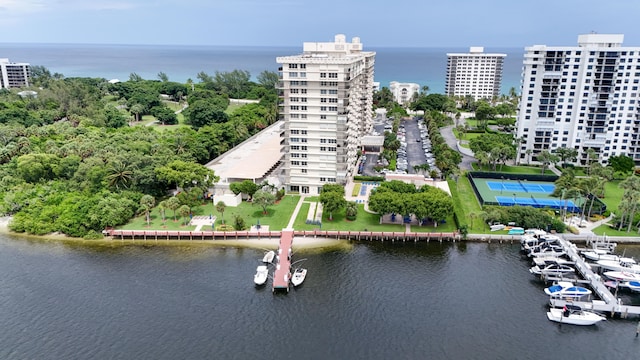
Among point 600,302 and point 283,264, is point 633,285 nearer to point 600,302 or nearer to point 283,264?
point 600,302

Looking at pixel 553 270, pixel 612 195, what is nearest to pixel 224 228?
pixel 553 270

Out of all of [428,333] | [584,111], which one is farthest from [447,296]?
[584,111]

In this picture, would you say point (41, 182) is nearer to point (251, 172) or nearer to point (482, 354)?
point (251, 172)

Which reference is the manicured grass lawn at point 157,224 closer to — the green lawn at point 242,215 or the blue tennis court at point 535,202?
the green lawn at point 242,215

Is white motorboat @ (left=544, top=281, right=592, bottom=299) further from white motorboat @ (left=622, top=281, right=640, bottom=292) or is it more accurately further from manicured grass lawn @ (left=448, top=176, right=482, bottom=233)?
manicured grass lawn @ (left=448, top=176, right=482, bottom=233)

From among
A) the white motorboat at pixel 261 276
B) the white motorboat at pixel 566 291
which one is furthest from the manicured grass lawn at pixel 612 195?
the white motorboat at pixel 261 276

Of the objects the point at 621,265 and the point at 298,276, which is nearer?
the point at 298,276
